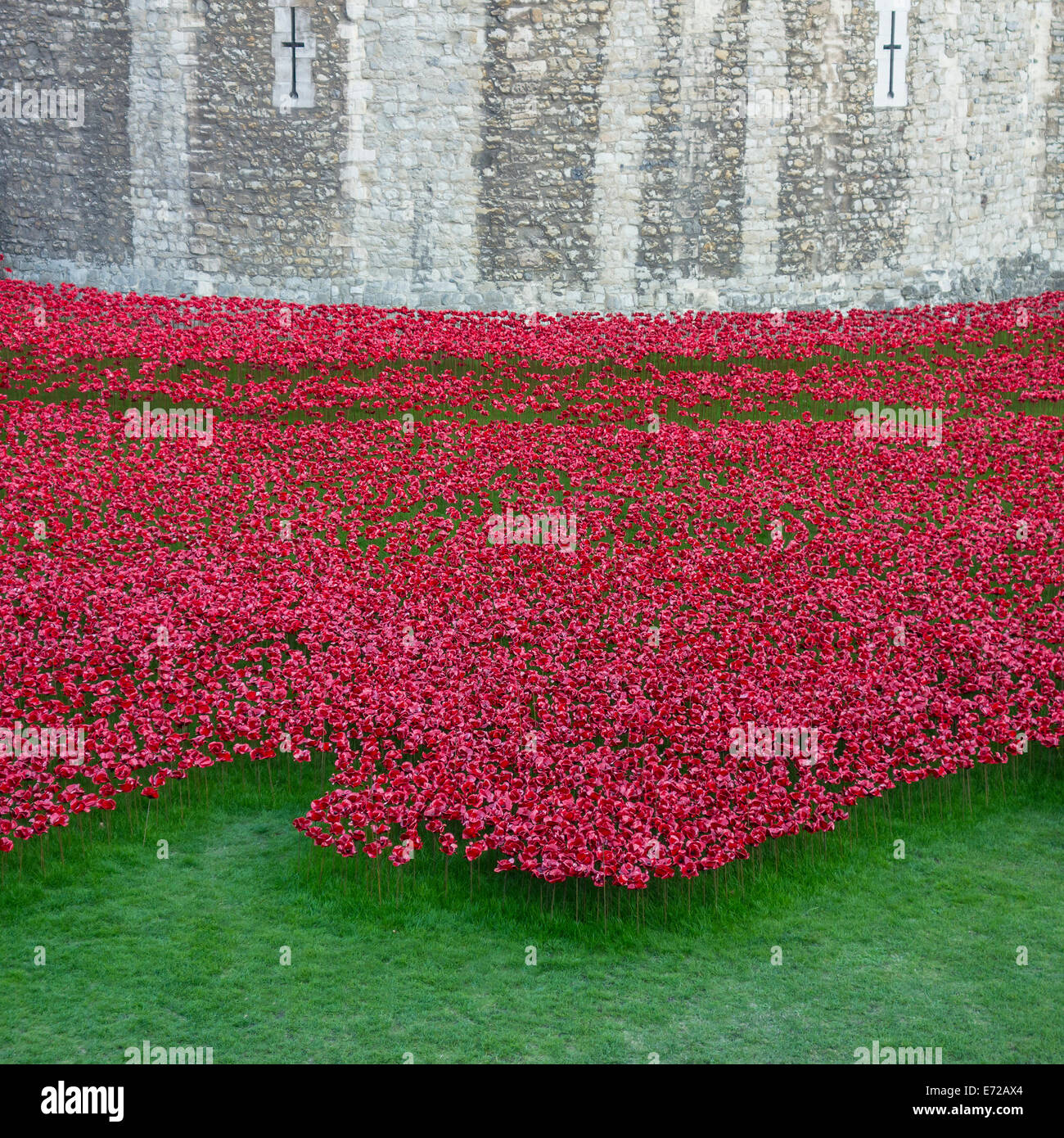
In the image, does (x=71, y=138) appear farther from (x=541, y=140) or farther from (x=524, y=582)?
(x=524, y=582)

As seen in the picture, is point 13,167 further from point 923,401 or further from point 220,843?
point 220,843

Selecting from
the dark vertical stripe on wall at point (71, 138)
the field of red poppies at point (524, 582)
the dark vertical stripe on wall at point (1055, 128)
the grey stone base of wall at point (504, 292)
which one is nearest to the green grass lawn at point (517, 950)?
the field of red poppies at point (524, 582)

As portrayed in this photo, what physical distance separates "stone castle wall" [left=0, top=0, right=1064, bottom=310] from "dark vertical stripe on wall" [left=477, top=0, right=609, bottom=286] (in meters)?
0.03

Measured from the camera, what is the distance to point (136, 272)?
59.4 ft

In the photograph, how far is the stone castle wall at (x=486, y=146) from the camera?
17297mm

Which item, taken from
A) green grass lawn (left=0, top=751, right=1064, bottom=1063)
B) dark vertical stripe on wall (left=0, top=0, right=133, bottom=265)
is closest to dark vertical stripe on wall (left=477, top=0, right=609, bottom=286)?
dark vertical stripe on wall (left=0, top=0, right=133, bottom=265)

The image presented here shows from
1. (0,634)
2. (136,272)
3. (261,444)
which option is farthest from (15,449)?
(136,272)

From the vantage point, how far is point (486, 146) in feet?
57.5

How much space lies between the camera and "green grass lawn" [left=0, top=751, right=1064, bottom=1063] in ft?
16.7

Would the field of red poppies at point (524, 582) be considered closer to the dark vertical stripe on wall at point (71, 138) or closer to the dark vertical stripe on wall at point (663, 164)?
the dark vertical stripe on wall at point (663, 164)

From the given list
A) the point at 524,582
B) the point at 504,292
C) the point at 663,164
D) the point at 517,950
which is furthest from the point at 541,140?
the point at 517,950

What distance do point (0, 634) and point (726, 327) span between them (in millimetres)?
10946

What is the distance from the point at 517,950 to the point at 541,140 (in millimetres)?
14057

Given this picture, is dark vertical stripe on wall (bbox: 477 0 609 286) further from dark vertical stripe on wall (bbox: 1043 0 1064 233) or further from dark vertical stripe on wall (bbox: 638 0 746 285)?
dark vertical stripe on wall (bbox: 1043 0 1064 233)
